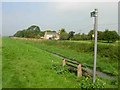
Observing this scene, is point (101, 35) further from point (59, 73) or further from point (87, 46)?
point (59, 73)

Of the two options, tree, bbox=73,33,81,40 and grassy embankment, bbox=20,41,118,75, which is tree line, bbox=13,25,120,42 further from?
grassy embankment, bbox=20,41,118,75

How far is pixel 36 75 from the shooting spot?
547 inches

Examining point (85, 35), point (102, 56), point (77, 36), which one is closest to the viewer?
point (102, 56)

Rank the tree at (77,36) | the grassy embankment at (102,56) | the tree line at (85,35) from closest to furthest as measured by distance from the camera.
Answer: the grassy embankment at (102,56)
the tree line at (85,35)
the tree at (77,36)

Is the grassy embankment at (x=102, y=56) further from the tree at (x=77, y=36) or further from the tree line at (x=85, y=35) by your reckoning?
the tree at (x=77, y=36)

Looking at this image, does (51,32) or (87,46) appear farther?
(51,32)

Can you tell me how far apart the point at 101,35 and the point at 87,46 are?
28631mm

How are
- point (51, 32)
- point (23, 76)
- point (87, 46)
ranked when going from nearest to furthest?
point (23, 76), point (87, 46), point (51, 32)

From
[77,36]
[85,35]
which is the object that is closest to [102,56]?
[85,35]

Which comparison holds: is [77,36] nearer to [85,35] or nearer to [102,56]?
[85,35]

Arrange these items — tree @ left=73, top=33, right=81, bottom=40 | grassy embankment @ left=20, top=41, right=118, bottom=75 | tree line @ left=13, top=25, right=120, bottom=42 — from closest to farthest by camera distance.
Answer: grassy embankment @ left=20, top=41, right=118, bottom=75, tree line @ left=13, top=25, right=120, bottom=42, tree @ left=73, top=33, right=81, bottom=40

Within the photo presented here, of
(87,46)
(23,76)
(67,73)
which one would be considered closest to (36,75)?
(23,76)

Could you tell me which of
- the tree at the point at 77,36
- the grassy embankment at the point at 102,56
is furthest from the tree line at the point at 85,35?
the grassy embankment at the point at 102,56

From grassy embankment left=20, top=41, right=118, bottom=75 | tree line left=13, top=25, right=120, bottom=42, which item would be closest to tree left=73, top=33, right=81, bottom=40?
tree line left=13, top=25, right=120, bottom=42
